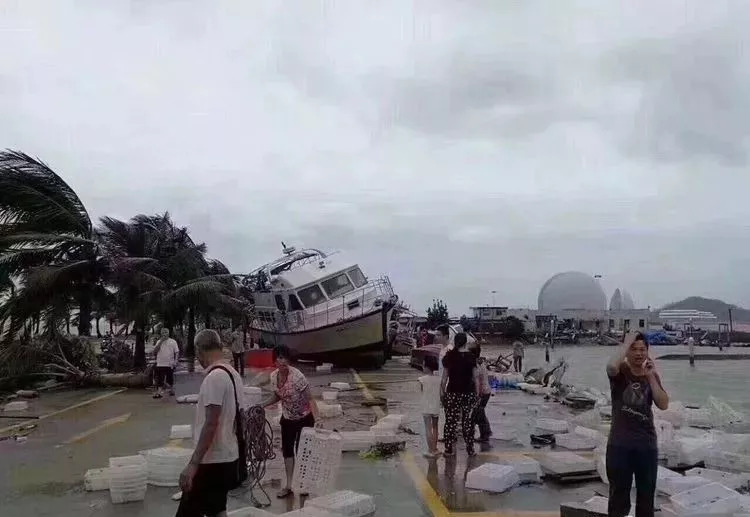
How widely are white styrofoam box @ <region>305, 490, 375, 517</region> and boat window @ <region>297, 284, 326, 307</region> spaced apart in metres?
20.0

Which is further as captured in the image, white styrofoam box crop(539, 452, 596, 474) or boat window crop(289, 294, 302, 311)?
boat window crop(289, 294, 302, 311)

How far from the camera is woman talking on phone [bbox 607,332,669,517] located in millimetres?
4453

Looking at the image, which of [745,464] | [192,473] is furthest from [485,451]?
[192,473]

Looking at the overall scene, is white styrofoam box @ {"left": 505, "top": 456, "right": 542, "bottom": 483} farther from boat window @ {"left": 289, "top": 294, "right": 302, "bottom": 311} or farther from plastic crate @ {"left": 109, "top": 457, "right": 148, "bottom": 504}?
boat window @ {"left": 289, "top": 294, "right": 302, "bottom": 311}

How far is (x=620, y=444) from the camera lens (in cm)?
449

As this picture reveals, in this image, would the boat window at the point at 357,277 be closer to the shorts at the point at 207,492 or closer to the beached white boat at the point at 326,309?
the beached white boat at the point at 326,309

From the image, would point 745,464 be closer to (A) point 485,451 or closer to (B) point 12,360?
(A) point 485,451

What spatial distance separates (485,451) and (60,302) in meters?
12.4

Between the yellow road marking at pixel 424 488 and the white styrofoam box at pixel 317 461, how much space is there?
2.93ft

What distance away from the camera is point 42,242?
1686cm

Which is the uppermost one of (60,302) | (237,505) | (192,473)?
(60,302)

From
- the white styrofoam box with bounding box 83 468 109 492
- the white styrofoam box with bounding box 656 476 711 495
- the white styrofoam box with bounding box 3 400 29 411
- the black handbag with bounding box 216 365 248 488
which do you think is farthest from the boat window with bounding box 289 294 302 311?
the black handbag with bounding box 216 365 248 488

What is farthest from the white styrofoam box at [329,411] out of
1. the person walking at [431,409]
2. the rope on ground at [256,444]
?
the rope on ground at [256,444]

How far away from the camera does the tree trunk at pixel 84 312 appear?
17.9 meters
